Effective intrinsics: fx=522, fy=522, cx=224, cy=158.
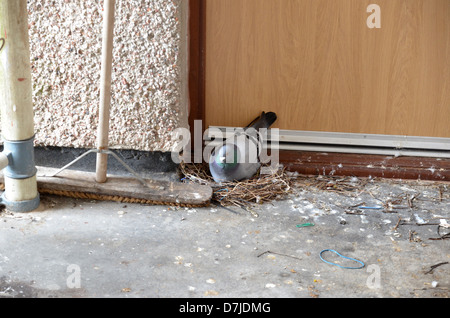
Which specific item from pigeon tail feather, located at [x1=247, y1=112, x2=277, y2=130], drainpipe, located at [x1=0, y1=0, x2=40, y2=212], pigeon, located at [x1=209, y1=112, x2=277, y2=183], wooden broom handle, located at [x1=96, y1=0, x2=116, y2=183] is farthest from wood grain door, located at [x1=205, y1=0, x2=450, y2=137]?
drainpipe, located at [x1=0, y1=0, x2=40, y2=212]

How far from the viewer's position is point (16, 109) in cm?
234

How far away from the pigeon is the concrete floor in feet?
0.85

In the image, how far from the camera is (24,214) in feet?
8.07

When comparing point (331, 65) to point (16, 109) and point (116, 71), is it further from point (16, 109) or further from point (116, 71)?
point (16, 109)

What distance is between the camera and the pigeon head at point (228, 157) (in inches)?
109

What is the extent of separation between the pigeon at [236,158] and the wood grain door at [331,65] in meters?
0.28

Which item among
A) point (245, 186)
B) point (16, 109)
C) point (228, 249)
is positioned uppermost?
point (16, 109)

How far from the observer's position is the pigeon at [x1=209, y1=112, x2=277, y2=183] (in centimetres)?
279

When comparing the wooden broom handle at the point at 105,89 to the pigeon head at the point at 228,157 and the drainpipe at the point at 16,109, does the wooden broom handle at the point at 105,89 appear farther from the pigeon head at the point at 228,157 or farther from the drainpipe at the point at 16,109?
the pigeon head at the point at 228,157

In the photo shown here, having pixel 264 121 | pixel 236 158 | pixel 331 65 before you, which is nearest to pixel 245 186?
pixel 236 158

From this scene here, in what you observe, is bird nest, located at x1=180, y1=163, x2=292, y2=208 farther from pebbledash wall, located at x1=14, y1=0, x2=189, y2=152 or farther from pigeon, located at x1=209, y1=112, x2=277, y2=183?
pebbledash wall, located at x1=14, y1=0, x2=189, y2=152

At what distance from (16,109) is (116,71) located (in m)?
0.56

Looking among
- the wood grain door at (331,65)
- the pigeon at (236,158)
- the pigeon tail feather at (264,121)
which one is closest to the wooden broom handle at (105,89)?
the pigeon at (236,158)

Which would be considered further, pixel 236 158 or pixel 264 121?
pixel 264 121
